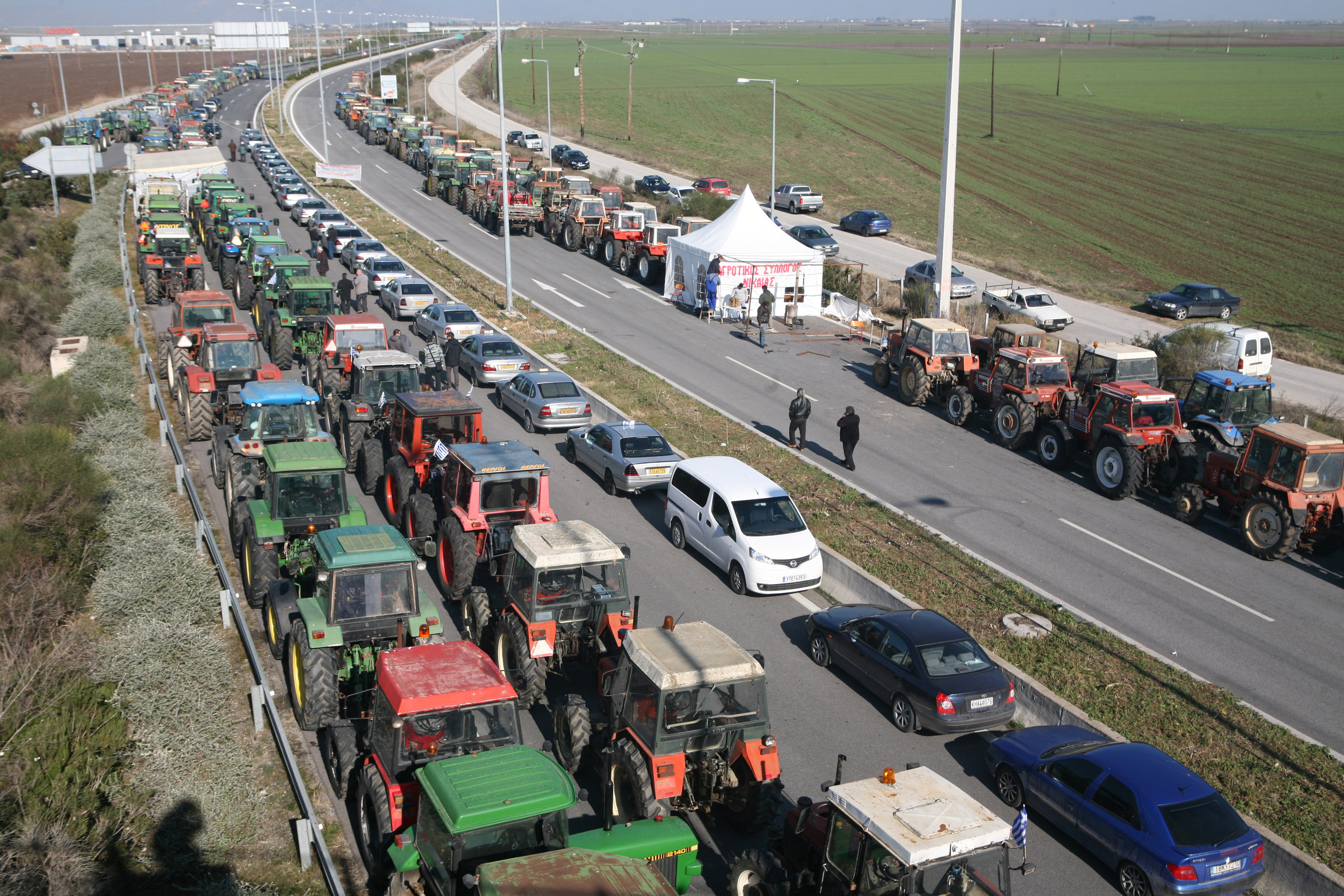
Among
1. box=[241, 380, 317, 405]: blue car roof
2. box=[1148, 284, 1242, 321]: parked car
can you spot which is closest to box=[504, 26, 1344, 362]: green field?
box=[1148, 284, 1242, 321]: parked car

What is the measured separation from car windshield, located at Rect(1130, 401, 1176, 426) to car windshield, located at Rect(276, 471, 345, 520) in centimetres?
1550

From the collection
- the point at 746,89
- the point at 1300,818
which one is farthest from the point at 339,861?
the point at 746,89

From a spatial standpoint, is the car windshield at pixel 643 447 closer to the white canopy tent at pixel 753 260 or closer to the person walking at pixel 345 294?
the person walking at pixel 345 294

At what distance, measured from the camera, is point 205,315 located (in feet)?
79.4

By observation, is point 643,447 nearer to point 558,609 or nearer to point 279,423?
point 279,423

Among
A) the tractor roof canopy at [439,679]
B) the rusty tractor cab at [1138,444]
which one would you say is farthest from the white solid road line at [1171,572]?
the tractor roof canopy at [439,679]

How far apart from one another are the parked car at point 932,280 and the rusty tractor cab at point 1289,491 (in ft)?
68.4

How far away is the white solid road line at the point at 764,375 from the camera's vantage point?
27566 millimetres

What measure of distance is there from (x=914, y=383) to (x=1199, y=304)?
68.8ft

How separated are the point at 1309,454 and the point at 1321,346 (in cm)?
2289

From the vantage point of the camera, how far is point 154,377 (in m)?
24.3

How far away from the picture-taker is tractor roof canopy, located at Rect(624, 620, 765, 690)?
986 cm

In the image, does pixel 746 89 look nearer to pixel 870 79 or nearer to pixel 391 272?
pixel 870 79

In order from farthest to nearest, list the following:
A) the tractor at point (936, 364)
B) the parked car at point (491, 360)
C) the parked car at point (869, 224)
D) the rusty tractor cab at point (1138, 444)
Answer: the parked car at point (869, 224), the tractor at point (936, 364), the parked car at point (491, 360), the rusty tractor cab at point (1138, 444)
